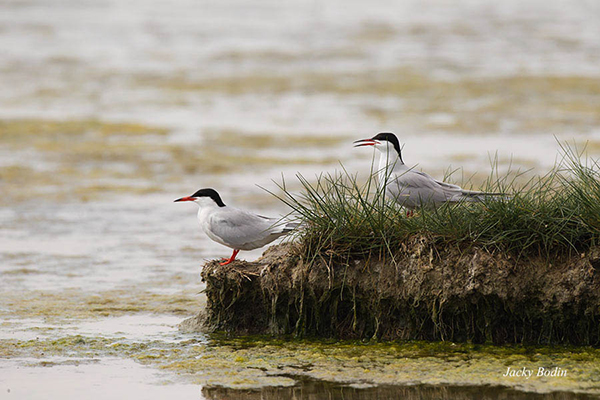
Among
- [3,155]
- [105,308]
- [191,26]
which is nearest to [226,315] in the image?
[105,308]

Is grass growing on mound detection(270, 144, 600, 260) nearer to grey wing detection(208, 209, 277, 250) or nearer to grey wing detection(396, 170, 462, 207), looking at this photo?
grey wing detection(396, 170, 462, 207)

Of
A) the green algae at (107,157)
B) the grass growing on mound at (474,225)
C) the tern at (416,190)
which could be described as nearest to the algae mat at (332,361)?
the grass growing on mound at (474,225)

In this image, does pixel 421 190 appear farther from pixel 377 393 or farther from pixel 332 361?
pixel 377 393

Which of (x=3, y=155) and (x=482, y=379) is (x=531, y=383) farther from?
(x=3, y=155)

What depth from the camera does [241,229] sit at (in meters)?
7.55

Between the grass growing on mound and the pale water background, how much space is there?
Answer: 47.8 inches

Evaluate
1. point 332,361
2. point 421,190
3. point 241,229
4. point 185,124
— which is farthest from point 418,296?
point 185,124

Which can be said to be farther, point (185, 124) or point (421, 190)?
point (185, 124)

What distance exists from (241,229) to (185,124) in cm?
1134

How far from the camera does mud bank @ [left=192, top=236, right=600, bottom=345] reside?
22.0ft

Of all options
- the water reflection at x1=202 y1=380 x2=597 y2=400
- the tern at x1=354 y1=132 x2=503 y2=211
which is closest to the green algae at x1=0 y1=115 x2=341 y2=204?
the tern at x1=354 y1=132 x2=503 y2=211

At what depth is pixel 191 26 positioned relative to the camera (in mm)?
31578

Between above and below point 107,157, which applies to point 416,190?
below

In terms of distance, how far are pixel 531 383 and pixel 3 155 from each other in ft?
39.8
